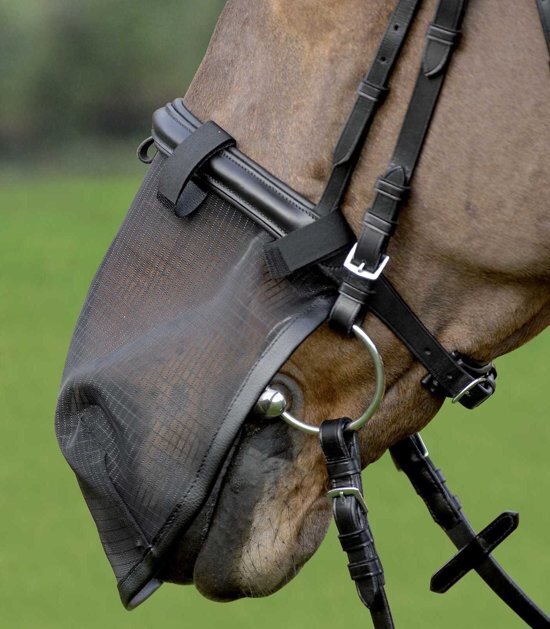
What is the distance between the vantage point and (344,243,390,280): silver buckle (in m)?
1.70

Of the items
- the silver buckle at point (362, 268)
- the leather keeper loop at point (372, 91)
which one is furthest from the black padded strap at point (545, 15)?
the silver buckle at point (362, 268)

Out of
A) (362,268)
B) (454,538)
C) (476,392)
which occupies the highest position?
(362,268)

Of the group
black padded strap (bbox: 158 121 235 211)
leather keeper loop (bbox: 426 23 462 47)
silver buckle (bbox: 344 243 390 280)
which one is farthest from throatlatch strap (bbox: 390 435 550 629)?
leather keeper loop (bbox: 426 23 462 47)

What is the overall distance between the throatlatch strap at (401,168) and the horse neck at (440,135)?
0.02 meters

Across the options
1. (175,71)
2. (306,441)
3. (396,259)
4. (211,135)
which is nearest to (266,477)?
(306,441)

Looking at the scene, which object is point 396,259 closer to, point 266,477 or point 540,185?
point 540,185

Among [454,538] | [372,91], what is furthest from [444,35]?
[454,538]

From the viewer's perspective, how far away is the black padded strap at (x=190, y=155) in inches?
68.9

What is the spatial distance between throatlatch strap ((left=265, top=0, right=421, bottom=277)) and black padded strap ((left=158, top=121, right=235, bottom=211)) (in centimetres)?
16

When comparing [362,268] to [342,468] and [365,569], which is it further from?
[365,569]

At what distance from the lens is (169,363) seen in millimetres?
1776

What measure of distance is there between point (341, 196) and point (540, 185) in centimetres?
28

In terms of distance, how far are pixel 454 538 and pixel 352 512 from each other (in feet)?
1.60

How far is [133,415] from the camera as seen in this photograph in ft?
5.87
